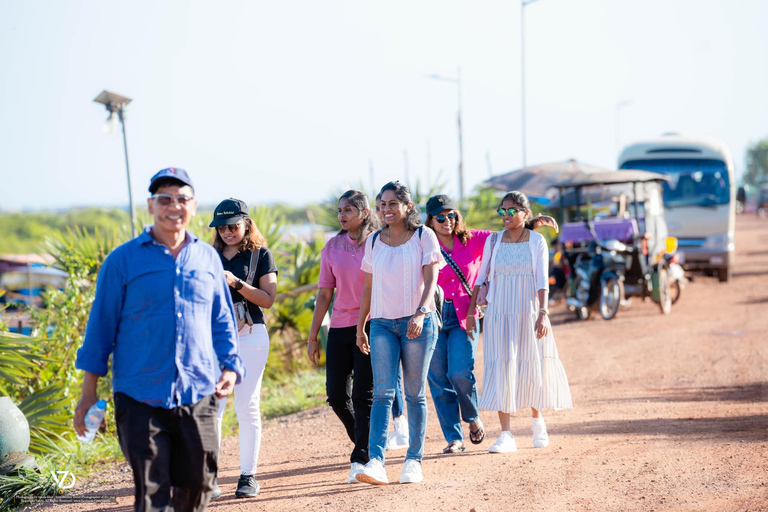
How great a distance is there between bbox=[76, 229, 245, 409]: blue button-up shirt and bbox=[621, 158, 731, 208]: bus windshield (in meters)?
18.4

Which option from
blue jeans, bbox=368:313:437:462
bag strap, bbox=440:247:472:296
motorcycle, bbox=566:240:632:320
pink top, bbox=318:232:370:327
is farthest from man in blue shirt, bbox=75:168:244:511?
motorcycle, bbox=566:240:632:320

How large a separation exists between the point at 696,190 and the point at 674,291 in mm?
4144

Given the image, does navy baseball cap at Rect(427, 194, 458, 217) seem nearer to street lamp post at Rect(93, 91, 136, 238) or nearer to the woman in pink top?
the woman in pink top

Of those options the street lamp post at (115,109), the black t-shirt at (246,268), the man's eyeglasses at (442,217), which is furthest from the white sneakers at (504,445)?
the street lamp post at (115,109)

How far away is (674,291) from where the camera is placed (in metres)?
17.7

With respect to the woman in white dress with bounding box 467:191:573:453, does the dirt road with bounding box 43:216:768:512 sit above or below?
below

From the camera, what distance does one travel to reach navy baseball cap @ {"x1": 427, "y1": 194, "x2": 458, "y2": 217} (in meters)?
6.53

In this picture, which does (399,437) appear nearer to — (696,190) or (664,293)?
(664,293)

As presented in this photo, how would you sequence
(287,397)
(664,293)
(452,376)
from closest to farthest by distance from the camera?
(452,376) < (287,397) < (664,293)

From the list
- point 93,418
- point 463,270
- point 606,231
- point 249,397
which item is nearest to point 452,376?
point 463,270

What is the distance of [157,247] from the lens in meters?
3.87

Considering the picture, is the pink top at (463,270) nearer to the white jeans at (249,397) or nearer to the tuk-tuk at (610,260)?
the white jeans at (249,397)

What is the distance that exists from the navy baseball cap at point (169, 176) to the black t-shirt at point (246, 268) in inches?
67.5

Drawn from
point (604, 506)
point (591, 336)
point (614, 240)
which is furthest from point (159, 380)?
point (614, 240)
